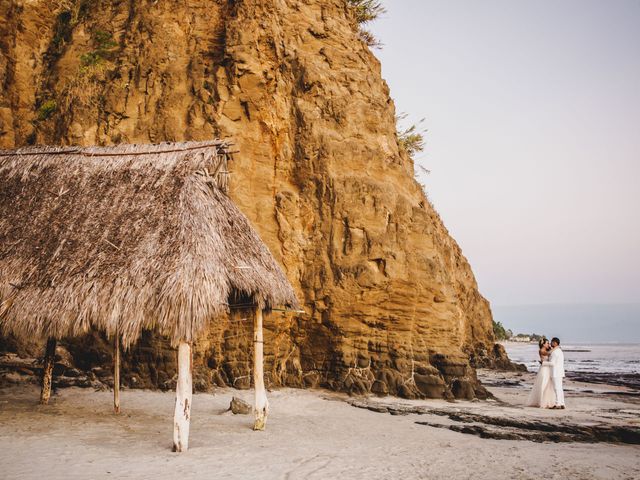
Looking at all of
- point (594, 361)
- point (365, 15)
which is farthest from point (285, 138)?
point (594, 361)

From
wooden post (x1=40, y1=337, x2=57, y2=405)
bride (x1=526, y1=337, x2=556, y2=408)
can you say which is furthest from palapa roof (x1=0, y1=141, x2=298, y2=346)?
bride (x1=526, y1=337, x2=556, y2=408)

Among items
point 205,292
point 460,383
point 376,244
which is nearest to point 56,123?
point 376,244

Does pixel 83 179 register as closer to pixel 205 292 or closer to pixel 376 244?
pixel 205 292

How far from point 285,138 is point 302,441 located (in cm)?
1026

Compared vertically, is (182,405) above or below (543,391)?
above

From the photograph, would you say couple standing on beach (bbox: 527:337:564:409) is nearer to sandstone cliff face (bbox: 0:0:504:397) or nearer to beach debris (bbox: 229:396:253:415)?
sandstone cliff face (bbox: 0:0:504:397)

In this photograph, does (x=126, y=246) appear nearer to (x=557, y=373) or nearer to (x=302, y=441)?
(x=302, y=441)

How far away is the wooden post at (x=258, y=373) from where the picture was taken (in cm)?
980

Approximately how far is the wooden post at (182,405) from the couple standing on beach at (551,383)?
10.1 metres

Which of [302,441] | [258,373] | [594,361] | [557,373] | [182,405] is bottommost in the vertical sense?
[594,361]

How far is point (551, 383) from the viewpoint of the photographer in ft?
47.2

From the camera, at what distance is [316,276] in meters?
16.2

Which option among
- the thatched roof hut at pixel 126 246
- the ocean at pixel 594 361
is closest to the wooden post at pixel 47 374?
the thatched roof hut at pixel 126 246

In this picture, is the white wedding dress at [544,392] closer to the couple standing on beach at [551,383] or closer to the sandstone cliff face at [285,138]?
the couple standing on beach at [551,383]
